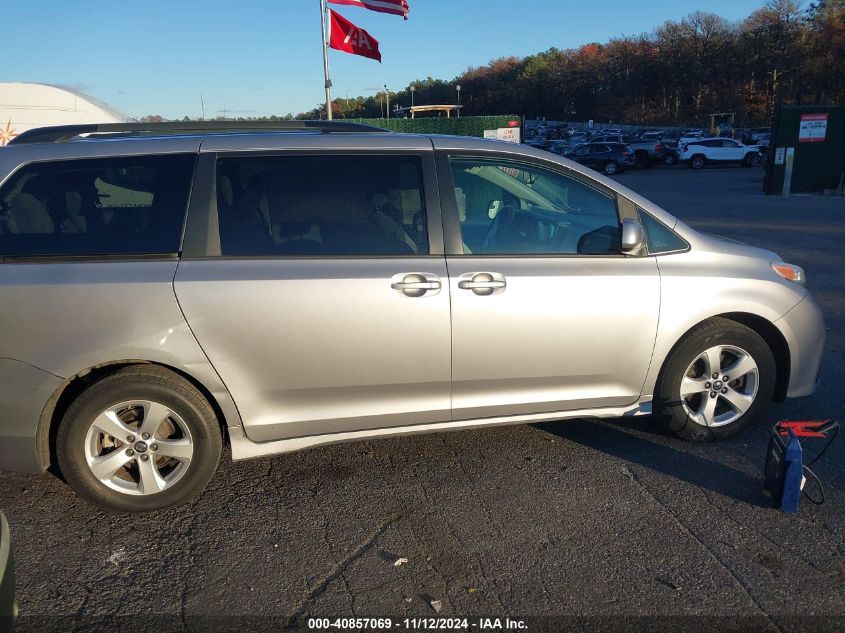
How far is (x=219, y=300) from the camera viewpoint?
3318mm

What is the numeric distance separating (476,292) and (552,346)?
1.71 ft

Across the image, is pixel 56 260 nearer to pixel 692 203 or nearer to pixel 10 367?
pixel 10 367

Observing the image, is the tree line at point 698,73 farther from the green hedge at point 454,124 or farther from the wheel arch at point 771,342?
the wheel arch at point 771,342

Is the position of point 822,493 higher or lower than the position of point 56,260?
lower

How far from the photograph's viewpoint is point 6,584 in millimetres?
2145

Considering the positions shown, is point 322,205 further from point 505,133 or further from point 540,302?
point 505,133

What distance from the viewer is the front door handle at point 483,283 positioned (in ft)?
11.6

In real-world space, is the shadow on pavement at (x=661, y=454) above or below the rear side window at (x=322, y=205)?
below

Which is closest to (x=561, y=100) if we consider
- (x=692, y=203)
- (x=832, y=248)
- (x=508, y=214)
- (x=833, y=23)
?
(x=833, y=23)

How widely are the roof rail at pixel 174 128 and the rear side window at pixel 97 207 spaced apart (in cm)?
42

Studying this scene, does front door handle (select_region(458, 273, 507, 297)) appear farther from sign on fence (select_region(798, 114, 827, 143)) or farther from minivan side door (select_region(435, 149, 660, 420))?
sign on fence (select_region(798, 114, 827, 143))

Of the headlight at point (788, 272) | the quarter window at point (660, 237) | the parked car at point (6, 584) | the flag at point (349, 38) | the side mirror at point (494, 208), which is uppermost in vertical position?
the flag at point (349, 38)

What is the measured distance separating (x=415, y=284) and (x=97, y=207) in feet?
5.37

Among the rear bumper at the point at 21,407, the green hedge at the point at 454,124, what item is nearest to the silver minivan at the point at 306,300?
the rear bumper at the point at 21,407
